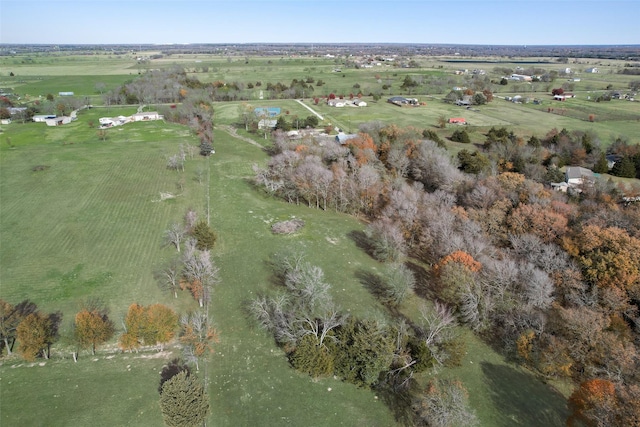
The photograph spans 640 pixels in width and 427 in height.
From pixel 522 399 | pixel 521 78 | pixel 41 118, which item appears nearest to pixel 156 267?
pixel 522 399

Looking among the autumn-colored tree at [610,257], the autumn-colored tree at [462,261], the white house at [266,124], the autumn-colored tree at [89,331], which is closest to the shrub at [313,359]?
the autumn-colored tree at [462,261]

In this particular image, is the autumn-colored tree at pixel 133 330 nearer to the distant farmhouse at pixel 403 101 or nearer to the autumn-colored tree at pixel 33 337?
the autumn-colored tree at pixel 33 337

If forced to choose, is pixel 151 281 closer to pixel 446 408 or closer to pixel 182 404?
pixel 182 404

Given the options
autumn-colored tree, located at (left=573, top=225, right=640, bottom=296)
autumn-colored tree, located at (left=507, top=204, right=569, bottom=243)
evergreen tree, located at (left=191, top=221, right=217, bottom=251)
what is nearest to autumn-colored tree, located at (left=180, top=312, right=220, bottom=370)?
evergreen tree, located at (left=191, top=221, right=217, bottom=251)

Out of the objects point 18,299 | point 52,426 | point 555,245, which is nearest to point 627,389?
point 555,245

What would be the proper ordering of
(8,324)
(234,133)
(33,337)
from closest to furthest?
(33,337)
(8,324)
(234,133)

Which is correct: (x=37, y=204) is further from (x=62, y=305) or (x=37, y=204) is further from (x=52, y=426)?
(x=52, y=426)
